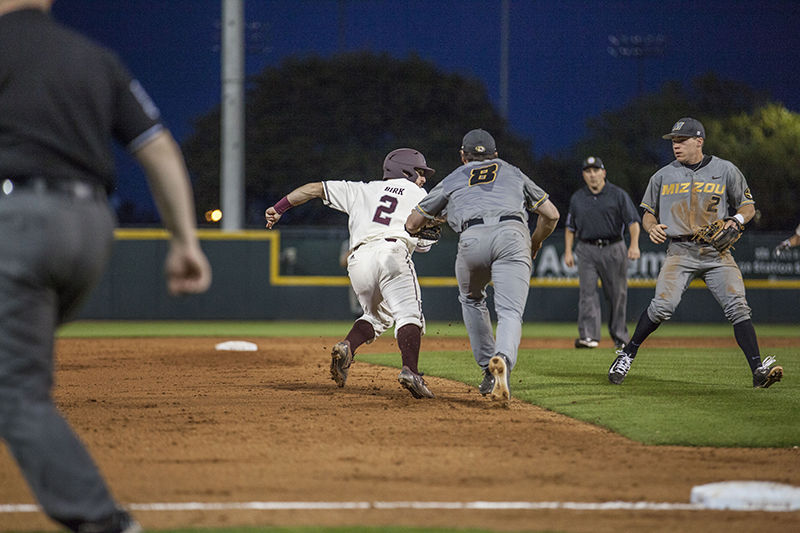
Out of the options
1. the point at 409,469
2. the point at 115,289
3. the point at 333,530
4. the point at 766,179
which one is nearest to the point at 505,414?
the point at 409,469

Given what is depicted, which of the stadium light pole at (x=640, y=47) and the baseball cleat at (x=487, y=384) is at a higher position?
the stadium light pole at (x=640, y=47)

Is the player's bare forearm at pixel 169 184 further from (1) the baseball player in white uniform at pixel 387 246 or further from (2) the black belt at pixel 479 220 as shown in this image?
(1) the baseball player in white uniform at pixel 387 246

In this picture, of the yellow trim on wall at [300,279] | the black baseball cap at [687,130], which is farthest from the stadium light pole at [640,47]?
the black baseball cap at [687,130]

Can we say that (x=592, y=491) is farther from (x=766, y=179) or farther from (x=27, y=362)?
(x=766, y=179)

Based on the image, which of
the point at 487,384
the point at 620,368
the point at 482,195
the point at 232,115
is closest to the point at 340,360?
the point at 487,384

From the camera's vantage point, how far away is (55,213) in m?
3.15

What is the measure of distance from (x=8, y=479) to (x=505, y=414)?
3.55 m

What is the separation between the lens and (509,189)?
7254 millimetres

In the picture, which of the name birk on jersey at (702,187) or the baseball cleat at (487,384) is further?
the name birk on jersey at (702,187)

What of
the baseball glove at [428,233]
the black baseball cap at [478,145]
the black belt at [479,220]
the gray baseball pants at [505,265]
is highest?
the black baseball cap at [478,145]

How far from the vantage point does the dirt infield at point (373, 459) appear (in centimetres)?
404

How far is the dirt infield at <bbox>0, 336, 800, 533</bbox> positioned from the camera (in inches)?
159

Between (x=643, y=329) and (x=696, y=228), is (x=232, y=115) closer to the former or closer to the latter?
(x=643, y=329)

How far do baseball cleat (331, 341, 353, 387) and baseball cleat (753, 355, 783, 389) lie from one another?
3509 millimetres
